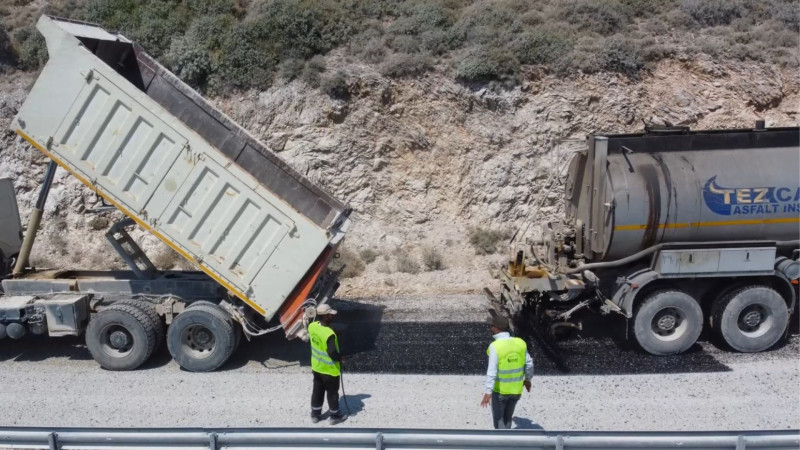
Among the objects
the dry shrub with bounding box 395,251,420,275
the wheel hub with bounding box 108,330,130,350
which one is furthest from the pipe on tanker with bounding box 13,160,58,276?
the dry shrub with bounding box 395,251,420,275

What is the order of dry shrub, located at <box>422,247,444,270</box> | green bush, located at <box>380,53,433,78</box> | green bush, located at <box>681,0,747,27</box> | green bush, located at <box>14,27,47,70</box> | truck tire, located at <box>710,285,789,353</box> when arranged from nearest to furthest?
1. truck tire, located at <box>710,285,789,353</box>
2. dry shrub, located at <box>422,247,444,270</box>
3. green bush, located at <box>380,53,433,78</box>
4. green bush, located at <box>14,27,47,70</box>
5. green bush, located at <box>681,0,747,27</box>

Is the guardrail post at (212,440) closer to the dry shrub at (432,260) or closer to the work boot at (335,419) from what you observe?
the work boot at (335,419)

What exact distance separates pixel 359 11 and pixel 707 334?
12774mm

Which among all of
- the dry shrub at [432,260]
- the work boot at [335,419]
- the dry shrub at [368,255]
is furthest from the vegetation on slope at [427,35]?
the work boot at [335,419]

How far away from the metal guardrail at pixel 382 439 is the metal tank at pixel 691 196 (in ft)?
14.0

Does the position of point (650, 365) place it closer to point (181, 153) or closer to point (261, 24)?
point (181, 153)

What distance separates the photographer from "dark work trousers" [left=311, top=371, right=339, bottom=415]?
689 cm

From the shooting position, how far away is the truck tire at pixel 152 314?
8562 millimetres

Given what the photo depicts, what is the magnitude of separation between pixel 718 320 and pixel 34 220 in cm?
944

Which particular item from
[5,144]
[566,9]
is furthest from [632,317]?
[5,144]

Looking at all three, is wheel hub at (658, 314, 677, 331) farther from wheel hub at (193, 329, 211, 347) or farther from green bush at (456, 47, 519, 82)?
green bush at (456, 47, 519, 82)

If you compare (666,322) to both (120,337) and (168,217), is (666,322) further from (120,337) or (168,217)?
(120,337)

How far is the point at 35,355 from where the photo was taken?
9.20 meters

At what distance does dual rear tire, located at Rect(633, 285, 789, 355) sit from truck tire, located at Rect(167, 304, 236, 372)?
5409mm
